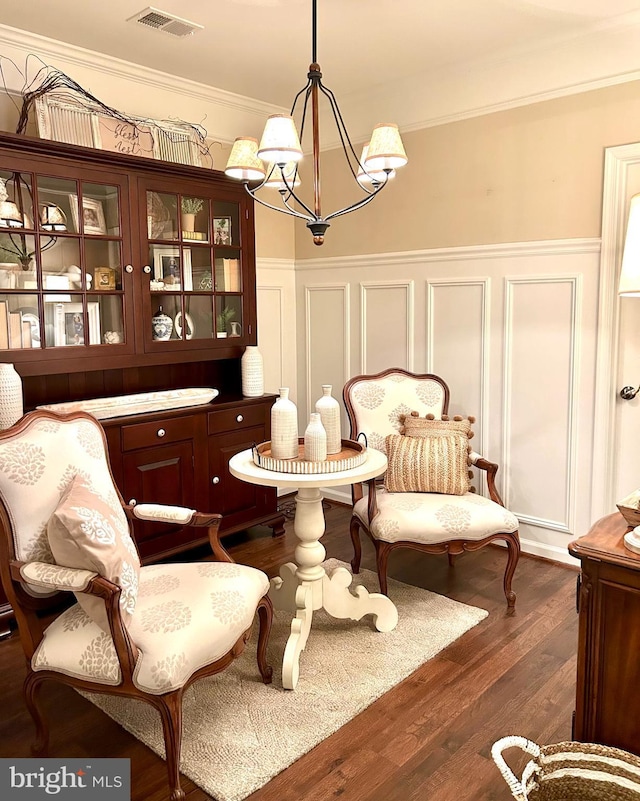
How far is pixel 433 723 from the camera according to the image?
7.05 feet

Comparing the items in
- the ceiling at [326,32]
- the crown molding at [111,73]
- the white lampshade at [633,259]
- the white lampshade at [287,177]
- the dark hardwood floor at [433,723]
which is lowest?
the dark hardwood floor at [433,723]

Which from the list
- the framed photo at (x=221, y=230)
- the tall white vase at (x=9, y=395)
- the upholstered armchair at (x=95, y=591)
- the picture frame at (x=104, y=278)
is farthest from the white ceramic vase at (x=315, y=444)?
the framed photo at (x=221, y=230)

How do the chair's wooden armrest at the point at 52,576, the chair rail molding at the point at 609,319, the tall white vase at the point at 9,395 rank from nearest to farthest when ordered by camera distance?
the chair's wooden armrest at the point at 52,576
the tall white vase at the point at 9,395
the chair rail molding at the point at 609,319

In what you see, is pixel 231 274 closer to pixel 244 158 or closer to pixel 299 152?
pixel 244 158

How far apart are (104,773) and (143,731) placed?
0.20 meters

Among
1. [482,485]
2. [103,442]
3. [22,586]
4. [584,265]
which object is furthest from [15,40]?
[482,485]

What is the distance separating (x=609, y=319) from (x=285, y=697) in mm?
2244

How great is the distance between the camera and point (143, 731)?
2.10 meters

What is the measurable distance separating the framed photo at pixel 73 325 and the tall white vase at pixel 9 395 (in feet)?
0.97

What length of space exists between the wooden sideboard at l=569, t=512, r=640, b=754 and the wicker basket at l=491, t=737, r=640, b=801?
3.5 inches

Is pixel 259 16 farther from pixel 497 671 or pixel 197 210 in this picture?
pixel 497 671

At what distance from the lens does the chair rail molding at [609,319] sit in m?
3.04

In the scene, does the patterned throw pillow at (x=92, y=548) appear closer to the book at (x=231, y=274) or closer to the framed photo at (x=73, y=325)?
the framed photo at (x=73, y=325)

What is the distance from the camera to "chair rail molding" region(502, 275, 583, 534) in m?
3.25
